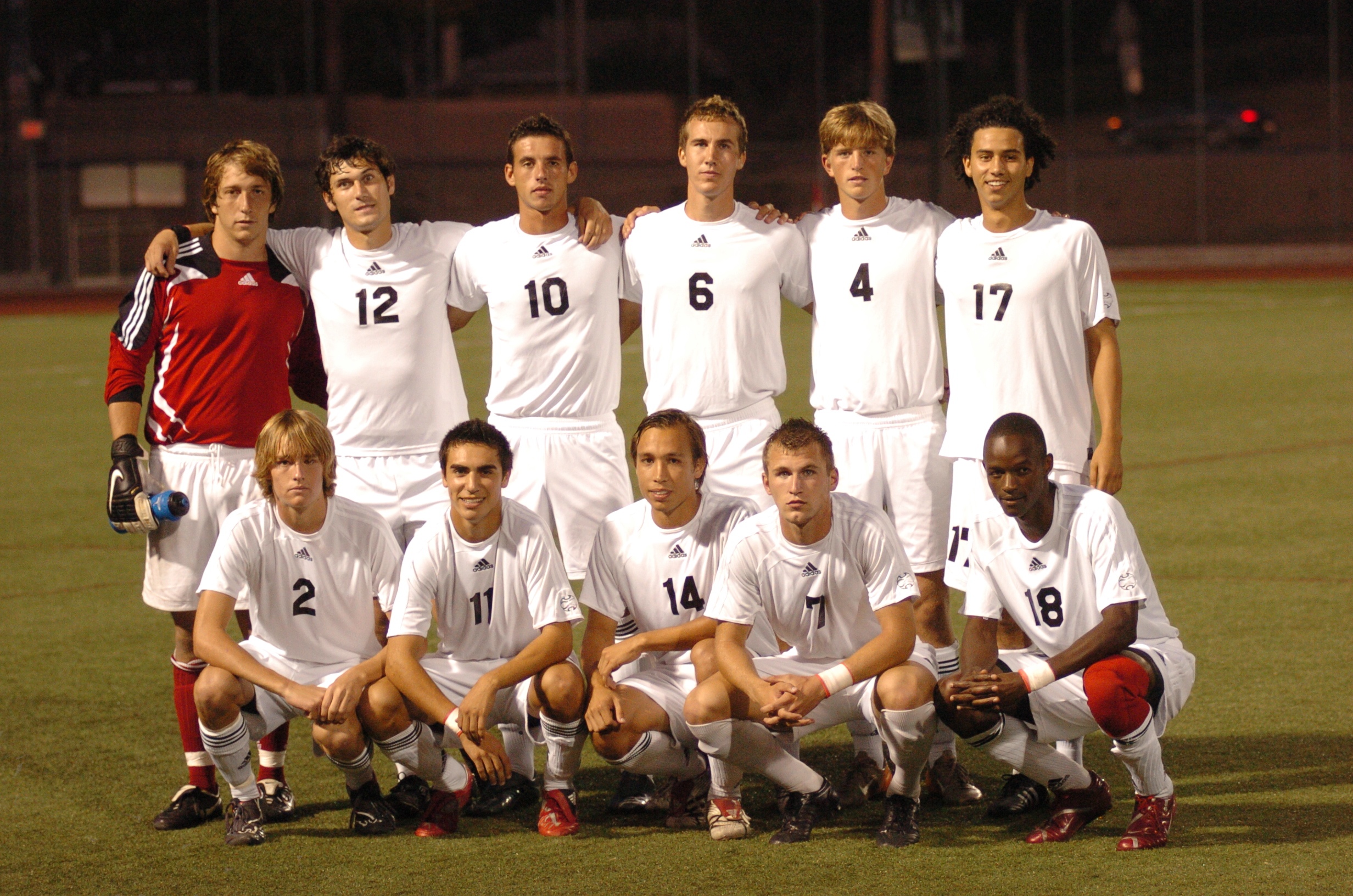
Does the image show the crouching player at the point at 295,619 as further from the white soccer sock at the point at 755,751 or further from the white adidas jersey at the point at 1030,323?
the white adidas jersey at the point at 1030,323

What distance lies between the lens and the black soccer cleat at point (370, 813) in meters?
5.35

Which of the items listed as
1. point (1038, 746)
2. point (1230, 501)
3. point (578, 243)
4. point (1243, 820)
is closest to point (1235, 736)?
point (1243, 820)

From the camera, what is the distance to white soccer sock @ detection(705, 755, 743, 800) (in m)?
5.26

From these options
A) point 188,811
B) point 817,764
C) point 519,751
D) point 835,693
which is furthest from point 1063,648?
point 188,811

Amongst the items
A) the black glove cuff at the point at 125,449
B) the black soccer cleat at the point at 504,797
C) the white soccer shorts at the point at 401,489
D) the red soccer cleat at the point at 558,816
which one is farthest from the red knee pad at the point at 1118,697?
the black glove cuff at the point at 125,449

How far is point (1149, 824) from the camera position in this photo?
5.00 meters

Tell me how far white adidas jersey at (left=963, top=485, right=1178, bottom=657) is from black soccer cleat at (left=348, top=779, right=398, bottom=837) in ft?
6.29

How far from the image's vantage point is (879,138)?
5875 mm

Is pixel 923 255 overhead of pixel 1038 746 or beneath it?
overhead

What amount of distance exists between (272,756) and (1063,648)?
2613 millimetres

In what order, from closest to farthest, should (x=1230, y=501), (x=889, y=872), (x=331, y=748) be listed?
(x=889, y=872) → (x=331, y=748) → (x=1230, y=501)

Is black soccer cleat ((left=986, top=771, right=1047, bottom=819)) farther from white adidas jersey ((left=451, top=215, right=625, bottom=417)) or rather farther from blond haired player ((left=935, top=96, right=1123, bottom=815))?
white adidas jersey ((left=451, top=215, right=625, bottom=417))

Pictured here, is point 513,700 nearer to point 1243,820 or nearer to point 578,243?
point 578,243

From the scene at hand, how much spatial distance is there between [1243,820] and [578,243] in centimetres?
298
